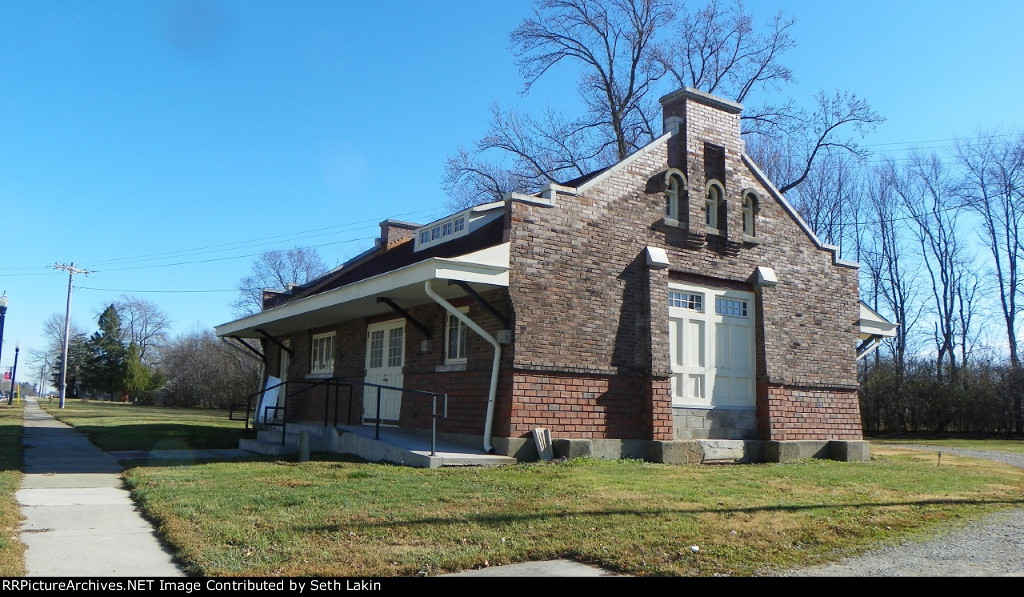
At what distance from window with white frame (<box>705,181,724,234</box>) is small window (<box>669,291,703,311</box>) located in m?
1.49

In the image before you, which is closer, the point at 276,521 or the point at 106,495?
the point at 276,521

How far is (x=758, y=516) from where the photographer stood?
7582mm

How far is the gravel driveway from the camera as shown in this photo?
5.60m

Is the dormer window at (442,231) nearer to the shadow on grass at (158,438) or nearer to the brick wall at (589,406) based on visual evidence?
the brick wall at (589,406)

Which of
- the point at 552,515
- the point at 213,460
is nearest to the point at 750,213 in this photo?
the point at 552,515

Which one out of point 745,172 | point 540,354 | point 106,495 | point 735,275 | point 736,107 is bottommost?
point 106,495

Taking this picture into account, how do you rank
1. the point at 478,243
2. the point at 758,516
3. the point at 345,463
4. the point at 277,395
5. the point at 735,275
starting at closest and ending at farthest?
the point at 758,516, the point at 345,463, the point at 478,243, the point at 735,275, the point at 277,395

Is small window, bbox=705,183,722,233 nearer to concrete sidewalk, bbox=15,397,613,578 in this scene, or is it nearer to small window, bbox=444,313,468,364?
small window, bbox=444,313,468,364

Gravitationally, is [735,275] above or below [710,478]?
above

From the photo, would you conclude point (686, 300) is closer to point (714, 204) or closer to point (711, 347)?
point (711, 347)

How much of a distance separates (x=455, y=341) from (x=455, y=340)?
0.02 meters
